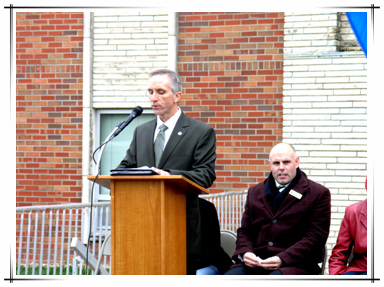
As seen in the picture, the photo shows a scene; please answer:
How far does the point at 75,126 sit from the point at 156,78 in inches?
251

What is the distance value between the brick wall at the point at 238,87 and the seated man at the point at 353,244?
5073 millimetres

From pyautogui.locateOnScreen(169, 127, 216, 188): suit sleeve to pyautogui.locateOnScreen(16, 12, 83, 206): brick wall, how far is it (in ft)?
20.3

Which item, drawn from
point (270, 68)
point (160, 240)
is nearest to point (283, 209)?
point (160, 240)

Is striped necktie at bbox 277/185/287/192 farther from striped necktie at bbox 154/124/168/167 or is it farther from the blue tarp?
the blue tarp

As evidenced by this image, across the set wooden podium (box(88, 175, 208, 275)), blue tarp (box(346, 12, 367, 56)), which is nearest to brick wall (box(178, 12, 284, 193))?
blue tarp (box(346, 12, 367, 56))

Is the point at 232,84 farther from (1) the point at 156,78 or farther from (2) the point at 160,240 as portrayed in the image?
(2) the point at 160,240

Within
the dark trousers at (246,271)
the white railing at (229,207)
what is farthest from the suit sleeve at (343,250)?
the white railing at (229,207)

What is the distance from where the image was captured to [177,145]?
5.51 meters

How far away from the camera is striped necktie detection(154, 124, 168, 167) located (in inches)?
219

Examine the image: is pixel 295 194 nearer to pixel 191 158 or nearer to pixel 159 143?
pixel 191 158

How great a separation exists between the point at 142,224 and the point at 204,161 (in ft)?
2.90

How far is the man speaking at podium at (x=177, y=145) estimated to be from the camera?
5418 mm

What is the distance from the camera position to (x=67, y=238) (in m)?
8.39

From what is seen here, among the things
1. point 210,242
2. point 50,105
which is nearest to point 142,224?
point 210,242
